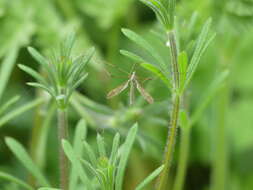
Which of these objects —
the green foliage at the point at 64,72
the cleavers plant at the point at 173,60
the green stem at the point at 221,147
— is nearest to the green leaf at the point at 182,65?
the cleavers plant at the point at 173,60

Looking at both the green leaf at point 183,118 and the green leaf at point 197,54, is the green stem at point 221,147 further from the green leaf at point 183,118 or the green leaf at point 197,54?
the green leaf at point 197,54

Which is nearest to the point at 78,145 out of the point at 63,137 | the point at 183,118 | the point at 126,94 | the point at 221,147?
the point at 63,137

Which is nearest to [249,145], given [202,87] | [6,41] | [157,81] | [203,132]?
[203,132]

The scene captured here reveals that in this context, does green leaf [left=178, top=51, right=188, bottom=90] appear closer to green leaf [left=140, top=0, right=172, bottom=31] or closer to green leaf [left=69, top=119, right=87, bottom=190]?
green leaf [left=140, top=0, right=172, bottom=31]

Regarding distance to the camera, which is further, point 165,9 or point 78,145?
point 78,145

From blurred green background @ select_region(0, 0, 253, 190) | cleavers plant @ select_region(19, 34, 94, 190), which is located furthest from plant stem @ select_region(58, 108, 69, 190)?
blurred green background @ select_region(0, 0, 253, 190)

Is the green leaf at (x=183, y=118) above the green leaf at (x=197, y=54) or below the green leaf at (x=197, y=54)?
below

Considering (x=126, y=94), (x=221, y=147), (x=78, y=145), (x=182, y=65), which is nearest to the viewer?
(x=182, y=65)

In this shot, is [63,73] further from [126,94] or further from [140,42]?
[126,94]
